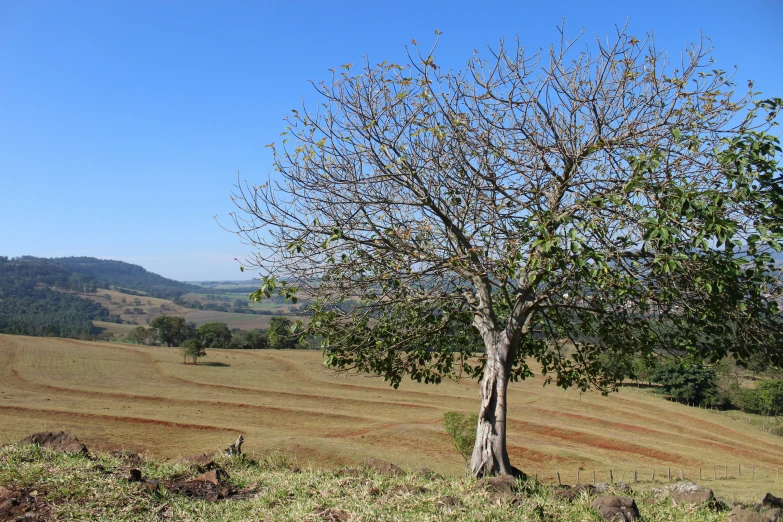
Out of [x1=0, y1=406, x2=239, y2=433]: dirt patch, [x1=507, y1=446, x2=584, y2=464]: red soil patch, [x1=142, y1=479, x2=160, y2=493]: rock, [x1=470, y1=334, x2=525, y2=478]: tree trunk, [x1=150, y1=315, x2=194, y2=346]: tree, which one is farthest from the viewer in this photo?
[x1=150, y1=315, x2=194, y2=346]: tree

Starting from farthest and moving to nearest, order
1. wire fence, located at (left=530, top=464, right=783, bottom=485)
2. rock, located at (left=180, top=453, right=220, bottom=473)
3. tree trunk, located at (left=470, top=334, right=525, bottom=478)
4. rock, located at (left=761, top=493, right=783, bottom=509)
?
1. wire fence, located at (left=530, top=464, right=783, bottom=485)
2. tree trunk, located at (left=470, top=334, right=525, bottom=478)
3. rock, located at (left=180, top=453, right=220, bottom=473)
4. rock, located at (left=761, top=493, right=783, bottom=509)

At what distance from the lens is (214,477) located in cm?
677

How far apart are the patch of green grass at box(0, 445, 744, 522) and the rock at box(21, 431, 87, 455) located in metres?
0.52

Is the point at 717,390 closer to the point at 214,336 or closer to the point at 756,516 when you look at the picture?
the point at 756,516

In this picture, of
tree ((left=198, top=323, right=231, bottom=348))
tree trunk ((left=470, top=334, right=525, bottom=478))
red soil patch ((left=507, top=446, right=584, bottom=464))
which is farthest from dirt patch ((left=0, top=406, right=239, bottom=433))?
tree ((left=198, top=323, right=231, bottom=348))

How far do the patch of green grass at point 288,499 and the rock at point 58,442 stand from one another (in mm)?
522

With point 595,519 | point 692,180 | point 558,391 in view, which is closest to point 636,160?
point 692,180

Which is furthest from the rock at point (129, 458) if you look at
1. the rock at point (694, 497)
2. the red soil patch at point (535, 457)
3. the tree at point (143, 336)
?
the tree at point (143, 336)

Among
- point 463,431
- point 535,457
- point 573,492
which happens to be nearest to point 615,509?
point 573,492

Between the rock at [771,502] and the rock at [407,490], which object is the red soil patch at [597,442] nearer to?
the rock at [771,502]

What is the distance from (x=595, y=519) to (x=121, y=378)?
224 feet

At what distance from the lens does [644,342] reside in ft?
30.0

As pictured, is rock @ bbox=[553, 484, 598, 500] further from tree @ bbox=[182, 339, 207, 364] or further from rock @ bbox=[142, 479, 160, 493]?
tree @ bbox=[182, 339, 207, 364]

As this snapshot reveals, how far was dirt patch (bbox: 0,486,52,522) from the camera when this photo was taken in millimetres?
4963
